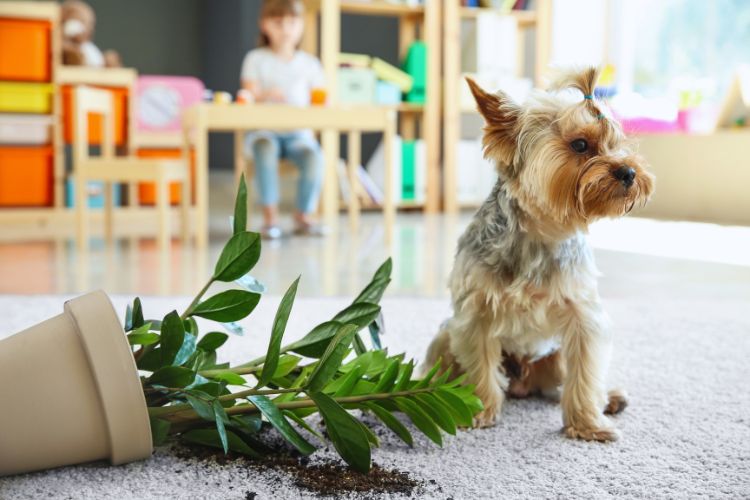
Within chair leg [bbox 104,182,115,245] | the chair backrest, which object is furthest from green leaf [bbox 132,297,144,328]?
chair leg [bbox 104,182,115,245]

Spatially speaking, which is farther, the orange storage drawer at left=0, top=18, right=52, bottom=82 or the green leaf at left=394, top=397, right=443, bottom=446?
the orange storage drawer at left=0, top=18, right=52, bottom=82

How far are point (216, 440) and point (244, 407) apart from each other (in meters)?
0.05

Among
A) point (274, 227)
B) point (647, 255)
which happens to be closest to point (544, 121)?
point (647, 255)

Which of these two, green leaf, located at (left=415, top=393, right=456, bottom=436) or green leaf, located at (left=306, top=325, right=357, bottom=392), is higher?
green leaf, located at (left=306, top=325, right=357, bottom=392)

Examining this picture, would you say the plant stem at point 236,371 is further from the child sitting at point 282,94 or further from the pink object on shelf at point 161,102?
the pink object on shelf at point 161,102

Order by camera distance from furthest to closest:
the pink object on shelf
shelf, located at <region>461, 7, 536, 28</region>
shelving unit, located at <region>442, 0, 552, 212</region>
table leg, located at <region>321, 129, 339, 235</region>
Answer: shelf, located at <region>461, 7, 536, 28</region> < shelving unit, located at <region>442, 0, 552, 212</region> < the pink object on shelf < table leg, located at <region>321, 129, 339, 235</region>

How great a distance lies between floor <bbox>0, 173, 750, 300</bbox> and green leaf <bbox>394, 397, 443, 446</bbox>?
1301mm

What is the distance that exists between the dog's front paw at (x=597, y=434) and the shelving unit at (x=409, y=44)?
4322mm

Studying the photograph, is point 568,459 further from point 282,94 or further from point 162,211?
point 282,94

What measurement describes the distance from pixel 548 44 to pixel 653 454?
5284 mm

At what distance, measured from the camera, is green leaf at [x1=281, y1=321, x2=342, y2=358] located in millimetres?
1109

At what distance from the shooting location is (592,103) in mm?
1170

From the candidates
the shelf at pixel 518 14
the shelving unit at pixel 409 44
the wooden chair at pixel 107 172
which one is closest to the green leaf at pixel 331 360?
the wooden chair at pixel 107 172

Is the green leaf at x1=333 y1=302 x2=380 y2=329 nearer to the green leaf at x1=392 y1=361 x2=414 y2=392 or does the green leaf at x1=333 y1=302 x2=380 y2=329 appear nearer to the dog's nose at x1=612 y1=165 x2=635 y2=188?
the green leaf at x1=392 y1=361 x2=414 y2=392
